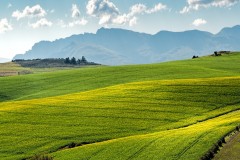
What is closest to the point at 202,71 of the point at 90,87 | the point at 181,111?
the point at 90,87

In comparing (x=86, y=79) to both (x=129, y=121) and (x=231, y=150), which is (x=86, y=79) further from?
(x=231, y=150)

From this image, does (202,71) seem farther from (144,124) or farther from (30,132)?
(30,132)

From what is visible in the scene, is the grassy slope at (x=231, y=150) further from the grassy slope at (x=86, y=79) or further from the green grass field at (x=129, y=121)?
the grassy slope at (x=86, y=79)

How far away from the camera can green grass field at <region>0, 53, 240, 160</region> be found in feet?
123

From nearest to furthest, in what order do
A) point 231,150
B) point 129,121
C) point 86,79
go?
1. point 231,150
2. point 129,121
3. point 86,79

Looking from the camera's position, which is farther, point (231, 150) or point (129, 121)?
point (129, 121)

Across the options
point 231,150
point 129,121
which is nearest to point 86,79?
point 129,121

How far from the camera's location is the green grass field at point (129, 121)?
37.4 m

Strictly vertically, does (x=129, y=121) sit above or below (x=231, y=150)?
below

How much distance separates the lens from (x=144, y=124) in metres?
48.8

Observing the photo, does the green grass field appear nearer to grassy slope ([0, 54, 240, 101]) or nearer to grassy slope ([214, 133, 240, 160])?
grassy slope ([214, 133, 240, 160])

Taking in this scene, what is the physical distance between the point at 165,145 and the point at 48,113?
81.4 ft

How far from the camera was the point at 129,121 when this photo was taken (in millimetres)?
50344

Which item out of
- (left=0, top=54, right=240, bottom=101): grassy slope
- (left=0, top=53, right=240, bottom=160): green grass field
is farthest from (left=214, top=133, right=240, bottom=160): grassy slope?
(left=0, top=54, right=240, bottom=101): grassy slope
